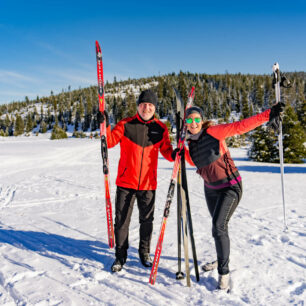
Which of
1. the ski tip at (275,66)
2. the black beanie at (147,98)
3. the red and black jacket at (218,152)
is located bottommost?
the red and black jacket at (218,152)

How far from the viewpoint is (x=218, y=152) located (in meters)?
2.88

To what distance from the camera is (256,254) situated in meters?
3.77

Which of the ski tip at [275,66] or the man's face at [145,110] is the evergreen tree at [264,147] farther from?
the man's face at [145,110]

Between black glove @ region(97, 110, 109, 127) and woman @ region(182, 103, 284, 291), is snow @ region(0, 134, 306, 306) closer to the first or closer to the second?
woman @ region(182, 103, 284, 291)

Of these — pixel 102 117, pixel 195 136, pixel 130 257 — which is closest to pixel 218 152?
pixel 195 136

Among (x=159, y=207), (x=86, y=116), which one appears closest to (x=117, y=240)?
(x=159, y=207)

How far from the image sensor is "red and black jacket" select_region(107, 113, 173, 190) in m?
3.38

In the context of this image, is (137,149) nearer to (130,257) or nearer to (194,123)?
(194,123)

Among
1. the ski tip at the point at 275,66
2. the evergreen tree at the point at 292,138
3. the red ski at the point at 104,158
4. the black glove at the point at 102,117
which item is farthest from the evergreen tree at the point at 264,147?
the black glove at the point at 102,117

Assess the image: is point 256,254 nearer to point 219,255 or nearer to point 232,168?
point 219,255

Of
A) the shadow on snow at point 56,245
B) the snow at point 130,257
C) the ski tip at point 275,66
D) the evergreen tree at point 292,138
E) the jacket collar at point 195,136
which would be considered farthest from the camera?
the evergreen tree at point 292,138

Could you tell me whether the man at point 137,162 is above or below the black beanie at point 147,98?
below

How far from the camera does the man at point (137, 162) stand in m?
3.38

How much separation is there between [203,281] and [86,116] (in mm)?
93305
